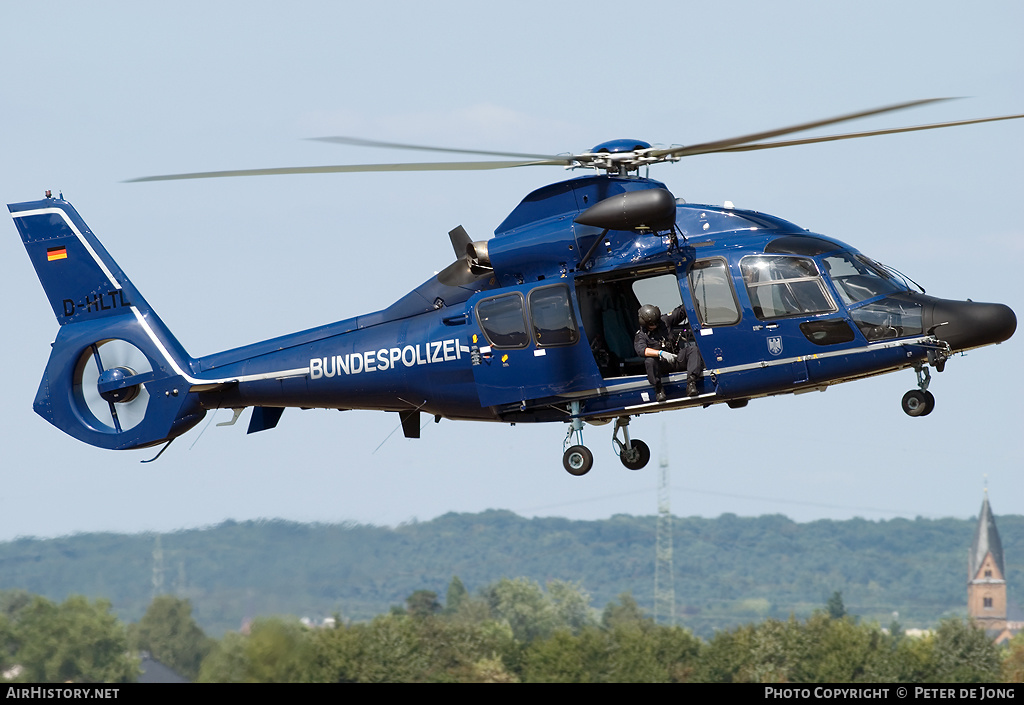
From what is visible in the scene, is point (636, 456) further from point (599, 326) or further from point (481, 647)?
point (481, 647)

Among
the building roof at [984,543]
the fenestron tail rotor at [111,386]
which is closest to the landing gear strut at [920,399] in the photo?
the fenestron tail rotor at [111,386]

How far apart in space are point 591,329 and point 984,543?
141512 millimetres

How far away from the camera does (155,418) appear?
18.3m

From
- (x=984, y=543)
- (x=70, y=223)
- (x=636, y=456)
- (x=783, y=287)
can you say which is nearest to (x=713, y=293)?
(x=783, y=287)

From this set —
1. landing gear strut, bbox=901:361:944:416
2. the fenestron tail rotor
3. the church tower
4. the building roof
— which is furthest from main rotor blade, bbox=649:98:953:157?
the building roof

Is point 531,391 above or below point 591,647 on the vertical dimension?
above

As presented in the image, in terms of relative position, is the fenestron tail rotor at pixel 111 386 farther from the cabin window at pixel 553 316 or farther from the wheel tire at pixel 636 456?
the wheel tire at pixel 636 456

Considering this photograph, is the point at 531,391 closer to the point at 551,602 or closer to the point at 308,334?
the point at 308,334

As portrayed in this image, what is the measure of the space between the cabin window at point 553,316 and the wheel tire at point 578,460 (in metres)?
1.36

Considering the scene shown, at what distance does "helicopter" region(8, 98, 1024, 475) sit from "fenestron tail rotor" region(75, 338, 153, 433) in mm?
30

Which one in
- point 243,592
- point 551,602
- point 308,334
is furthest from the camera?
point 551,602

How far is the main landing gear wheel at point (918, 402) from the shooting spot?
14930mm
